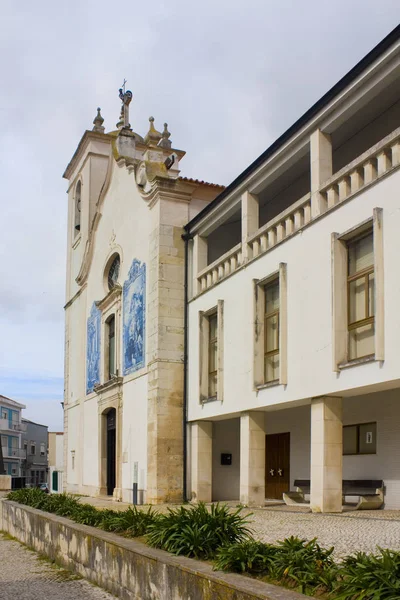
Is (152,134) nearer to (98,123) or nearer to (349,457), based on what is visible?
(98,123)

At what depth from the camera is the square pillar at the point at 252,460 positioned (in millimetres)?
18031

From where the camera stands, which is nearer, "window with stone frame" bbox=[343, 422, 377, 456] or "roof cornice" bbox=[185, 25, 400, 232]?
"roof cornice" bbox=[185, 25, 400, 232]

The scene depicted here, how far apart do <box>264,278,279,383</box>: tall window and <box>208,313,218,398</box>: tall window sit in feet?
9.74

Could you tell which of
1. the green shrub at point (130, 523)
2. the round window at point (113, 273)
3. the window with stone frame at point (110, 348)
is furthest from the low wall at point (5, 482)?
the green shrub at point (130, 523)

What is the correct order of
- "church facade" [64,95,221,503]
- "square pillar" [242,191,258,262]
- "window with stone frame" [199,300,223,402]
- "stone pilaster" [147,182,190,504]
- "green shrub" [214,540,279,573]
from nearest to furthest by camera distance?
"green shrub" [214,540,279,573] < "square pillar" [242,191,258,262] < "window with stone frame" [199,300,223,402] < "stone pilaster" [147,182,190,504] < "church facade" [64,95,221,503]

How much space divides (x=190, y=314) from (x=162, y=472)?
4.49m

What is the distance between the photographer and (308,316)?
1558 centimetres

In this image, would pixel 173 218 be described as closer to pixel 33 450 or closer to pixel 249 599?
pixel 249 599

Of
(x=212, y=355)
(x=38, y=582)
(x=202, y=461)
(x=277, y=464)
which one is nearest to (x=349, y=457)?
(x=277, y=464)

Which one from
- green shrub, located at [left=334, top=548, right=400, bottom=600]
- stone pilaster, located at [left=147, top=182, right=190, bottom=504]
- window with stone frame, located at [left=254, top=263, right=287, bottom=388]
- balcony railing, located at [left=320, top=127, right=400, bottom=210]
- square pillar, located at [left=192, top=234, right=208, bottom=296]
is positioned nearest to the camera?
green shrub, located at [left=334, top=548, right=400, bottom=600]

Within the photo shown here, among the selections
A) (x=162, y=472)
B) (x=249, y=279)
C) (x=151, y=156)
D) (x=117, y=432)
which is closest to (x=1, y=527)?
(x=162, y=472)

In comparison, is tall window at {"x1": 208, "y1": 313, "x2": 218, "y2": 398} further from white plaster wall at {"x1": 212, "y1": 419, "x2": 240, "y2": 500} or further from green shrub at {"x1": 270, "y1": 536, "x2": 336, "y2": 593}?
green shrub at {"x1": 270, "y1": 536, "x2": 336, "y2": 593}

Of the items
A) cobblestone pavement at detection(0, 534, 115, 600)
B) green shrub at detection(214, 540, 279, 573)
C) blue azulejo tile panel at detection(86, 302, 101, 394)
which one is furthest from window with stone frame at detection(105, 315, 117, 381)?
green shrub at detection(214, 540, 279, 573)

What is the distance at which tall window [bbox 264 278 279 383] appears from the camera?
17688mm
